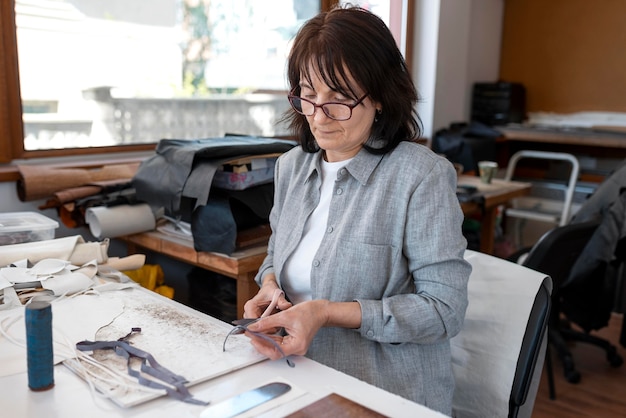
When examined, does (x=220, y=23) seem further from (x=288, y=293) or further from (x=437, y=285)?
(x=437, y=285)

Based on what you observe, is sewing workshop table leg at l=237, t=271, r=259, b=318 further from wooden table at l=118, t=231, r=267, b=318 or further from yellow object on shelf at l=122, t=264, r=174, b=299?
yellow object on shelf at l=122, t=264, r=174, b=299

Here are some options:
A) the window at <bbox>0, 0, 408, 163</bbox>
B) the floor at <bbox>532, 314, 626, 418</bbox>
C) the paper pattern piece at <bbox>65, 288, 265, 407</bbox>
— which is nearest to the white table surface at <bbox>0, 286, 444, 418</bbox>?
the paper pattern piece at <bbox>65, 288, 265, 407</bbox>

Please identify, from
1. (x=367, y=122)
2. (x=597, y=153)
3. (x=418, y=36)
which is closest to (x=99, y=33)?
(x=367, y=122)

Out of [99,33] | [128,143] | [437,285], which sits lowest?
[437,285]

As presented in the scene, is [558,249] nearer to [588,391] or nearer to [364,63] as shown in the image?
[588,391]

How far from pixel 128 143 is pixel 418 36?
2.07 m

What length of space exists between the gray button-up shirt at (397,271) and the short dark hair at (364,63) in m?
0.05

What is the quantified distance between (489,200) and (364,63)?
1788mm

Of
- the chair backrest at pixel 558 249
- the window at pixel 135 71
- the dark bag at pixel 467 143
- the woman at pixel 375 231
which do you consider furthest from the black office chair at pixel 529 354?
the dark bag at pixel 467 143

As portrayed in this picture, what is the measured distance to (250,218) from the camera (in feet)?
6.33

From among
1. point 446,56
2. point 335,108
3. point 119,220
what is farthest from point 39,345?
point 446,56

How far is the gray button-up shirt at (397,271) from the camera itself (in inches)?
44.5

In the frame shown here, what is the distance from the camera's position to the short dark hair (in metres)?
1.16

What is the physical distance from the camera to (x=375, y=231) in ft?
3.87
